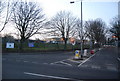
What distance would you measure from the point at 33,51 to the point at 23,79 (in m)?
20.5

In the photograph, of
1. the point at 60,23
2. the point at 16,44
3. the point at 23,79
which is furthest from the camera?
the point at 60,23

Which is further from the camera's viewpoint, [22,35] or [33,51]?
[22,35]

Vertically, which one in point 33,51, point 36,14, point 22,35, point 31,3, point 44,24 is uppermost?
point 31,3

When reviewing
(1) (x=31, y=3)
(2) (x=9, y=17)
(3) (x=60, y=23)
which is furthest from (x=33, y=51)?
(3) (x=60, y=23)

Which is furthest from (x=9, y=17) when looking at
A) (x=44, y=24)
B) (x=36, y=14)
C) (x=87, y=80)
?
(x=87, y=80)

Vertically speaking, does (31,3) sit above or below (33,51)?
above

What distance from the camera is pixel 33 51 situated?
26.9 meters

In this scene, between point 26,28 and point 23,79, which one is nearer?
point 23,79

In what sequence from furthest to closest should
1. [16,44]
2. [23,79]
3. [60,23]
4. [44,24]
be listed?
[60,23]
[44,24]
[16,44]
[23,79]

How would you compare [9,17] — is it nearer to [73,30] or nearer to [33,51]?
[33,51]

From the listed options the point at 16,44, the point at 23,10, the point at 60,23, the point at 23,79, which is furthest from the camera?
the point at 60,23

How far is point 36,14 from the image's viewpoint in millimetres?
31453

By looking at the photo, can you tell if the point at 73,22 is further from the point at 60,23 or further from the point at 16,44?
the point at 16,44

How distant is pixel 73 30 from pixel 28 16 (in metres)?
16.3
